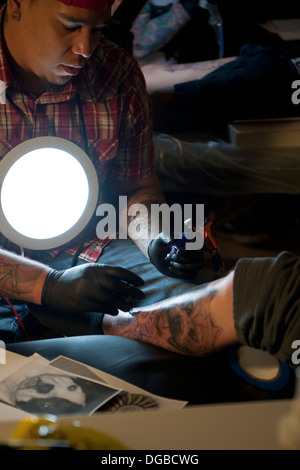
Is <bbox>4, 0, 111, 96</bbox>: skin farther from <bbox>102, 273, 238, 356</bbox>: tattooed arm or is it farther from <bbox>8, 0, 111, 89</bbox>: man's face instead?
<bbox>102, 273, 238, 356</bbox>: tattooed arm

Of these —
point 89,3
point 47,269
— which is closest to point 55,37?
point 89,3

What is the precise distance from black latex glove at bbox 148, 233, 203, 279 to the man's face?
1.73ft

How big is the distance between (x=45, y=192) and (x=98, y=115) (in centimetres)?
45

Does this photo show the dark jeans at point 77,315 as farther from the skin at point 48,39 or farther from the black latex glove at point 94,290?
the skin at point 48,39

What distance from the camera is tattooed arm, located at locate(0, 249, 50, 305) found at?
1.32 metres

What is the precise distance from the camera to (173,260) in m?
1.36

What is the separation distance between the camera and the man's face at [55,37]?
Answer: 124 cm

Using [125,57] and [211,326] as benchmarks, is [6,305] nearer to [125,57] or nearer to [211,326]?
[211,326]

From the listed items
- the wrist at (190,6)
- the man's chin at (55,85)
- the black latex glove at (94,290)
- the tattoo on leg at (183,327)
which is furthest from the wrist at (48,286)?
the wrist at (190,6)

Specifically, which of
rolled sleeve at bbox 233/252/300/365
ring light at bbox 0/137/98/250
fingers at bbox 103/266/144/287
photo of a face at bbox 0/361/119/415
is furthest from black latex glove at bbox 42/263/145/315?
rolled sleeve at bbox 233/252/300/365

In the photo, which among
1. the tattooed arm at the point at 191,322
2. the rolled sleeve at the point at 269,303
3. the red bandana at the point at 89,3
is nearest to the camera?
the rolled sleeve at the point at 269,303

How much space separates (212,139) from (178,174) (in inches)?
8.6

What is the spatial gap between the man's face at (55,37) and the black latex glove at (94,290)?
0.54 m

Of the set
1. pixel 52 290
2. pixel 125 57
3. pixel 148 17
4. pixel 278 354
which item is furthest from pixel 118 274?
pixel 148 17
